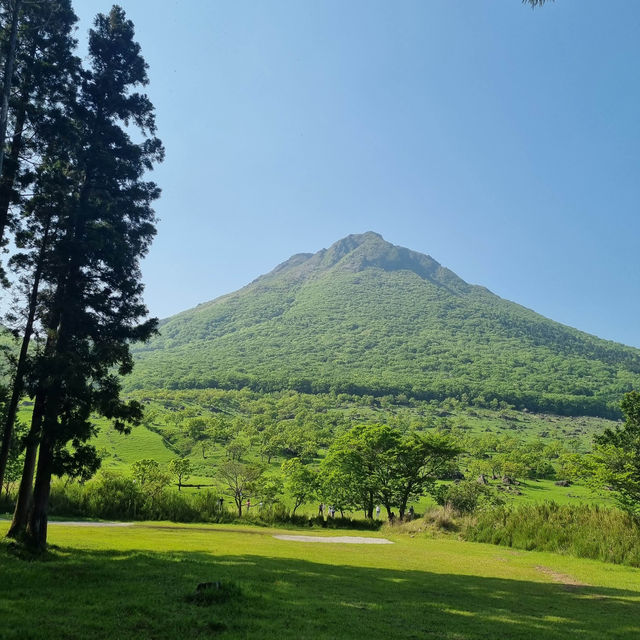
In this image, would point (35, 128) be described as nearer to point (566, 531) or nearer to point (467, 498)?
point (566, 531)

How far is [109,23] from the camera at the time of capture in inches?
632

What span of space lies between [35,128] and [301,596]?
14.8 m

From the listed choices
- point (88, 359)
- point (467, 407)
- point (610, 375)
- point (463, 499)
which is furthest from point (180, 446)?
point (610, 375)

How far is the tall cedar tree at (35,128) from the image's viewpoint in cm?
1347

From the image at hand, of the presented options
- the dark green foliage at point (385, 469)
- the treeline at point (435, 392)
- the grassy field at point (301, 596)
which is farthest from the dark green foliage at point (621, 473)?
the treeline at point (435, 392)

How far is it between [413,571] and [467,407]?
15621 centimetres

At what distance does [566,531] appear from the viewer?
17.6 meters

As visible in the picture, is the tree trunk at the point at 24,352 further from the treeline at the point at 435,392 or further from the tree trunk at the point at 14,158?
the treeline at the point at 435,392

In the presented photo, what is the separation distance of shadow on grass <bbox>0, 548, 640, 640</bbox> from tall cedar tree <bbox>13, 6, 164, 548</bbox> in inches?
144

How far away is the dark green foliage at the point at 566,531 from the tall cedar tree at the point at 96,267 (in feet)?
51.8

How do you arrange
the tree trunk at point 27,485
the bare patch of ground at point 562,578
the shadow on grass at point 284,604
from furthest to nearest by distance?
the tree trunk at point 27,485 → the bare patch of ground at point 562,578 → the shadow on grass at point 284,604

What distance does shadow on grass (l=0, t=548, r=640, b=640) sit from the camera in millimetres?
5902

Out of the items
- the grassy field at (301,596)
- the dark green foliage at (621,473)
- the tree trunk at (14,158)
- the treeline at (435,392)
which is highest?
the treeline at (435,392)

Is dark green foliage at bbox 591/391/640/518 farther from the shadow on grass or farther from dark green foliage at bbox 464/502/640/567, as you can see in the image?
the shadow on grass
